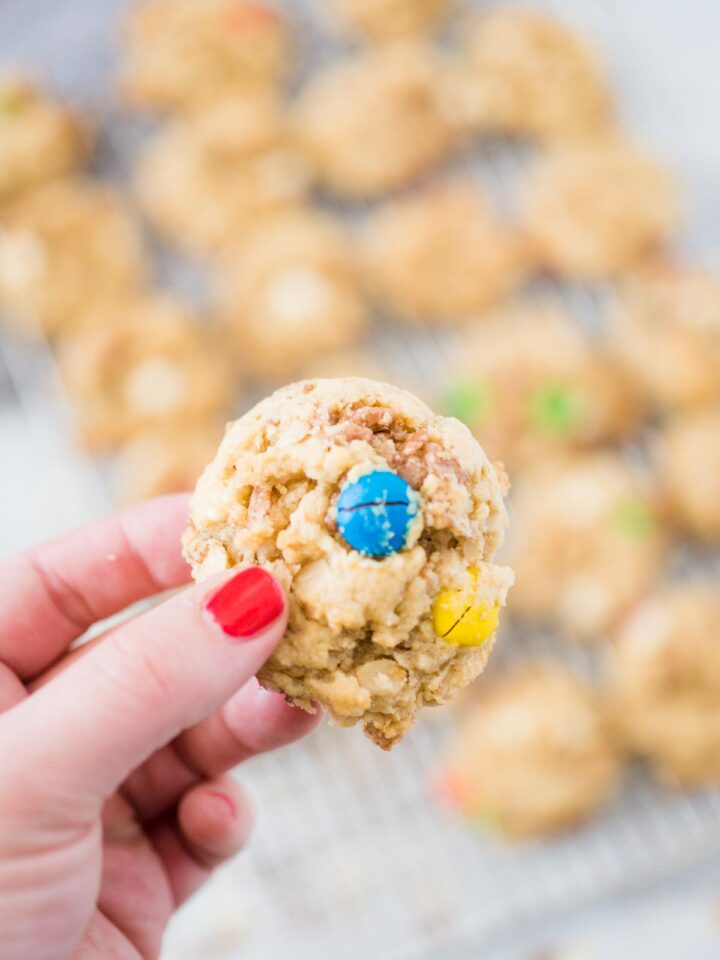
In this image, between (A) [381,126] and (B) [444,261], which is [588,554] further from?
(A) [381,126]

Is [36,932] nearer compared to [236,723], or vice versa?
[36,932]

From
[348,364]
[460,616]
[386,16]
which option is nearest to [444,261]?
[348,364]

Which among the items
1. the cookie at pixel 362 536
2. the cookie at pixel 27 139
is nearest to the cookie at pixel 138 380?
the cookie at pixel 27 139

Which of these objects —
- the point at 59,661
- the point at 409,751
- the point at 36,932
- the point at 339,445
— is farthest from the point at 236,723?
the point at 409,751

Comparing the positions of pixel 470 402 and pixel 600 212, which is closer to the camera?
pixel 470 402

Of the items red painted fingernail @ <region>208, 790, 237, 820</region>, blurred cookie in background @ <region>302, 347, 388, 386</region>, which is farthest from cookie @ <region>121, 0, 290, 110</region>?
red painted fingernail @ <region>208, 790, 237, 820</region>

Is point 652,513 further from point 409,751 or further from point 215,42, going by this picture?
point 215,42
